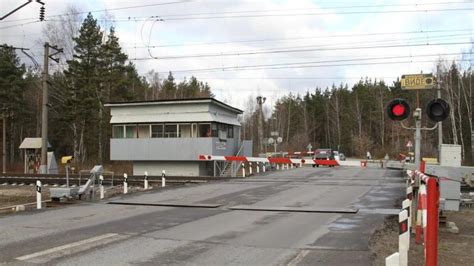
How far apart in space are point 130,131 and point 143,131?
43.6 inches

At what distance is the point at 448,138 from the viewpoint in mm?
83312

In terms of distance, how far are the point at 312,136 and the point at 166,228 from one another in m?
111

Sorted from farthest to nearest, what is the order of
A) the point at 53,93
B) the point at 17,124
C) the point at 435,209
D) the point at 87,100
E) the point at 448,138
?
the point at 448,138 → the point at 17,124 → the point at 53,93 → the point at 87,100 → the point at 435,209

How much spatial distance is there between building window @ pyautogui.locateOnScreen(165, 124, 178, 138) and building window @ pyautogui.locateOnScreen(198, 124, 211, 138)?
2057 millimetres

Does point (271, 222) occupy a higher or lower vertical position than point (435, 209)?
lower

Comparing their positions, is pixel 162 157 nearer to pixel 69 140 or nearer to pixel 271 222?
pixel 271 222

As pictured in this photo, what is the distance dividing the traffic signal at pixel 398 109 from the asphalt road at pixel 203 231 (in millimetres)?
2546

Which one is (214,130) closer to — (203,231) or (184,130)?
(184,130)

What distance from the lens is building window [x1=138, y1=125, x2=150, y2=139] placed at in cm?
4019

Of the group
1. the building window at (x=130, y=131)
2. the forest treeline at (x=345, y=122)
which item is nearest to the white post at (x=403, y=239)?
the building window at (x=130, y=131)

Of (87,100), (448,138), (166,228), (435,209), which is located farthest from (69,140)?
(435,209)

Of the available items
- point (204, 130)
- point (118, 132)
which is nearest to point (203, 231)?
point (204, 130)

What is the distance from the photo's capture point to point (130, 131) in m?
40.8

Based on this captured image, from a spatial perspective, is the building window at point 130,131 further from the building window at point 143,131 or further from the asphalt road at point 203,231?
the asphalt road at point 203,231
